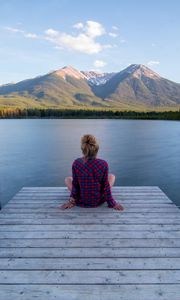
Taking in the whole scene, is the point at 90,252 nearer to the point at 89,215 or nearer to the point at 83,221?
the point at 83,221

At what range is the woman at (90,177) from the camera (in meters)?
5.51

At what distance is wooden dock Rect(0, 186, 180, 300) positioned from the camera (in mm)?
3383

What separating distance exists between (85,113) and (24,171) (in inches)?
3704

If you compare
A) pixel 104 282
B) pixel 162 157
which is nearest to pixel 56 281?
pixel 104 282

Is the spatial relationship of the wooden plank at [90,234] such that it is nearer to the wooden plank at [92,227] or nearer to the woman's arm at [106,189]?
the wooden plank at [92,227]

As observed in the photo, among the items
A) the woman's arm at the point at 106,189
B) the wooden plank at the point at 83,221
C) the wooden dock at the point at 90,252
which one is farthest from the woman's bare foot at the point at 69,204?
the woman's arm at the point at 106,189

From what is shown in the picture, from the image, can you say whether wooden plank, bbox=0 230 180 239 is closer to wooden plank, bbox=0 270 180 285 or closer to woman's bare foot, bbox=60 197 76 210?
wooden plank, bbox=0 270 180 285

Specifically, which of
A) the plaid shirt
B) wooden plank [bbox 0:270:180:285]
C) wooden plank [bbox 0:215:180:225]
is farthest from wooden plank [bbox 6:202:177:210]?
wooden plank [bbox 0:270:180:285]

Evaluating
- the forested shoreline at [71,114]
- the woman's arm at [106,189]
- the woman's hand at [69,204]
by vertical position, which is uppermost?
the woman's arm at [106,189]

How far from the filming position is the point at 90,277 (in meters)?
3.58

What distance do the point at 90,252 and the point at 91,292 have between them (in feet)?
2.75

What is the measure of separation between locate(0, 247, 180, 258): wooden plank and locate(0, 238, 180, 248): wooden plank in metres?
0.09

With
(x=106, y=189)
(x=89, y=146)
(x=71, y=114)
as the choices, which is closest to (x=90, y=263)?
(x=106, y=189)

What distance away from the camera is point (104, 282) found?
3500mm
